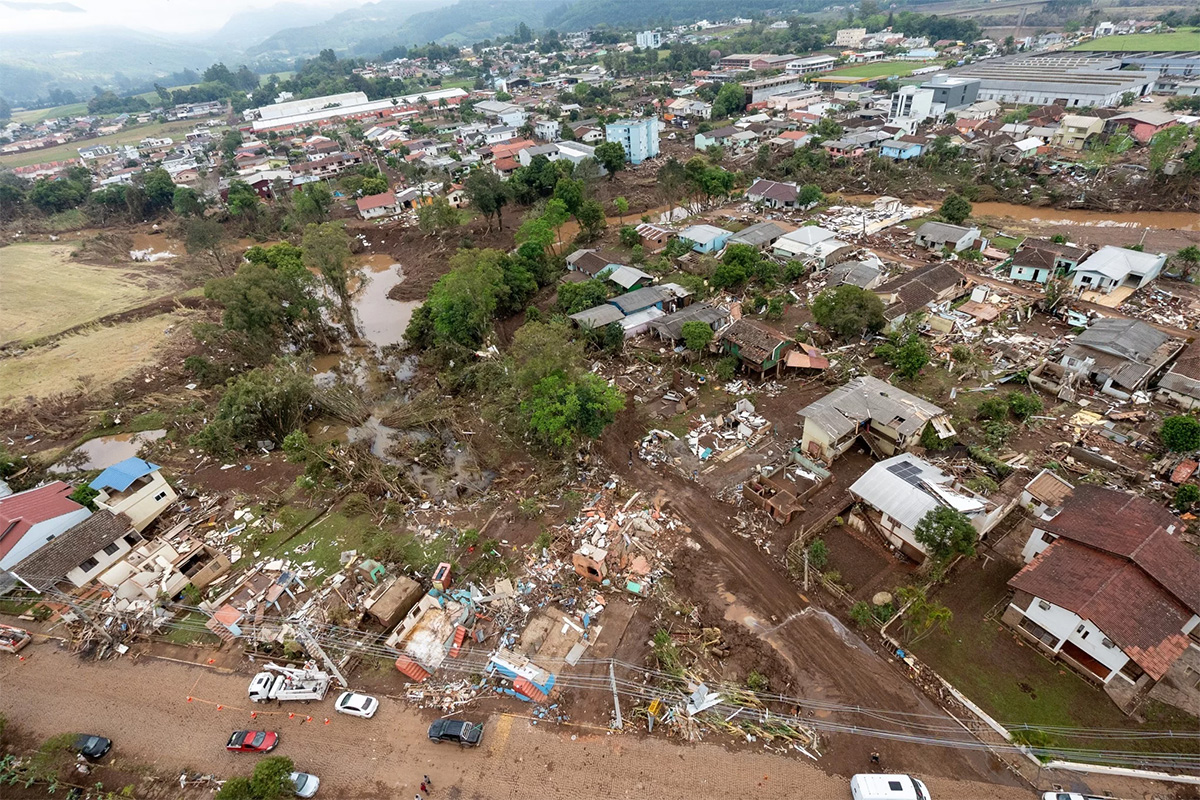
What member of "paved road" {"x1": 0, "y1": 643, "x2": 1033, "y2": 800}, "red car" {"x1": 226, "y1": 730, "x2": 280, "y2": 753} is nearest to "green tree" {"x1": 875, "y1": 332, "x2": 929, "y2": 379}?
"paved road" {"x1": 0, "y1": 643, "x2": 1033, "y2": 800}

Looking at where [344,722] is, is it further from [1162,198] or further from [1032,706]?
[1162,198]

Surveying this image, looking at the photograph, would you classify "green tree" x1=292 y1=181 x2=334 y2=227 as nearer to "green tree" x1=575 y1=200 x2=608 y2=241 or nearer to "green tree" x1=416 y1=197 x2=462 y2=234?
"green tree" x1=416 y1=197 x2=462 y2=234

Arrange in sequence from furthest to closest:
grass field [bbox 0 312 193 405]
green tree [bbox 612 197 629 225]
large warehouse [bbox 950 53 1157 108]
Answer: large warehouse [bbox 950 53 1157 108] → green tree [bbox 612 197 629 225] → grass field [bbox 0 312 193 405]

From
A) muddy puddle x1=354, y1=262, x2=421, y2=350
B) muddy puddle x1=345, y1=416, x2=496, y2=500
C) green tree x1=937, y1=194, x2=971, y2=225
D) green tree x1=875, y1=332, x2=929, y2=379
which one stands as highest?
green tree x1=937, y1=194, x2=971, y2=225

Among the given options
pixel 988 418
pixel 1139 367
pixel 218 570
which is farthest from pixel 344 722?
pixel 1139 367

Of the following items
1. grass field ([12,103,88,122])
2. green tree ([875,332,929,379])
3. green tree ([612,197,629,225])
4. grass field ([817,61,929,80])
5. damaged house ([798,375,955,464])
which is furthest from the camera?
grass field ([12,103,88,122])

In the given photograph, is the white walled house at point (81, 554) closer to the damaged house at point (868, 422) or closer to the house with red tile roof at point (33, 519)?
the house with red tile roof at point (33, 519)
